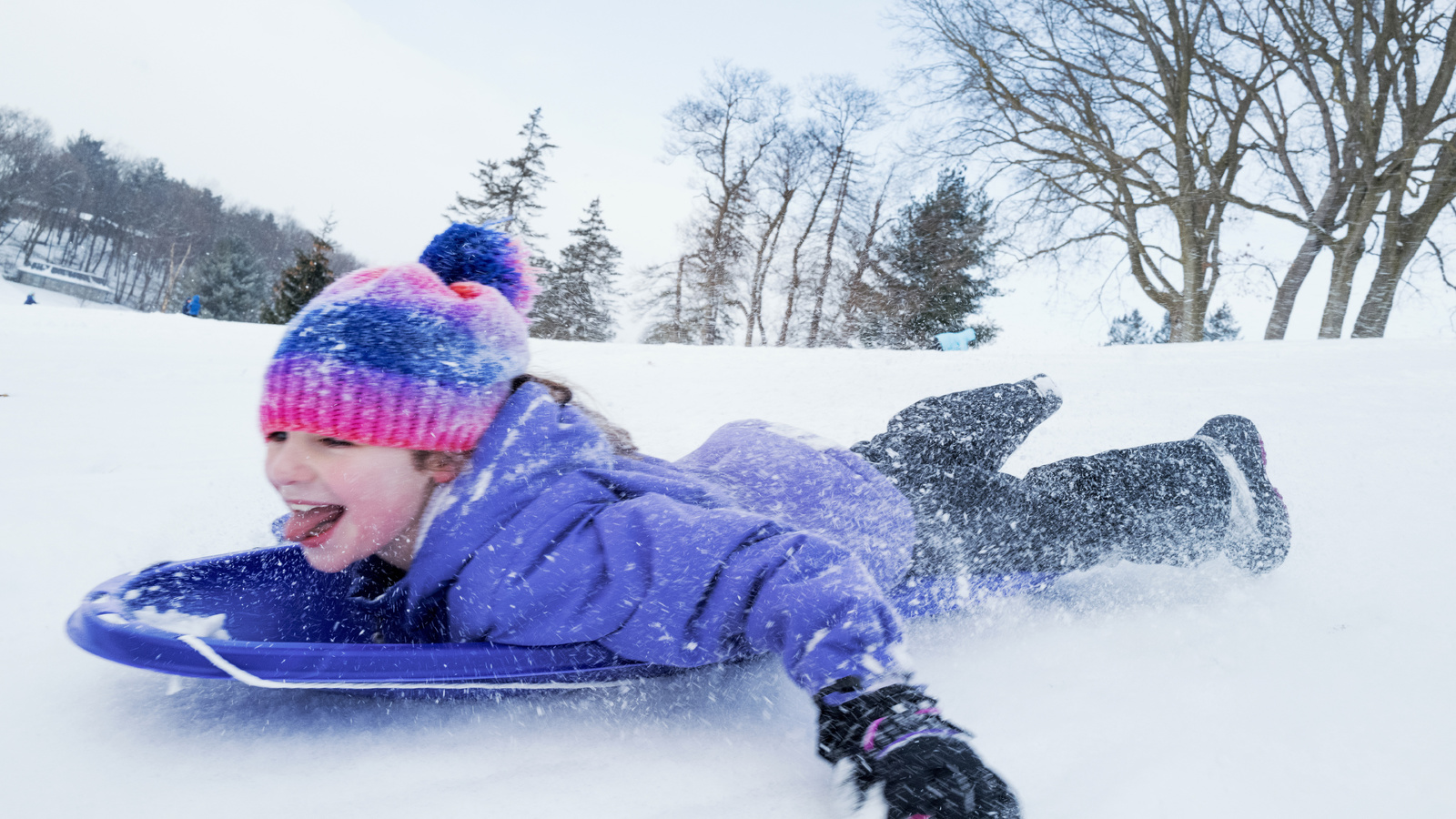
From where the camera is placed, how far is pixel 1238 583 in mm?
1649

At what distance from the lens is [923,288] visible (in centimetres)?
1775

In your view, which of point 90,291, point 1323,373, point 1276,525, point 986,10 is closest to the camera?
point 1276,525

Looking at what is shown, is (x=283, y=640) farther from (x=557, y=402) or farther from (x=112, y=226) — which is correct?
(x=112, y=226)

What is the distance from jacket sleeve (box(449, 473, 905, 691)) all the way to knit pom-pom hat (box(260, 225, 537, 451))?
0.24 metres

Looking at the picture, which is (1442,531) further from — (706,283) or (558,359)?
(706,283)

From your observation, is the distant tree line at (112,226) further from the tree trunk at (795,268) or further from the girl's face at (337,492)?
the girl's face at (337,492)

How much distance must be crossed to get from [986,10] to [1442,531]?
10.9 meters

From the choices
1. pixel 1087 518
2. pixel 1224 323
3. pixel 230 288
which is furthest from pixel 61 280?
pixel 1224 323

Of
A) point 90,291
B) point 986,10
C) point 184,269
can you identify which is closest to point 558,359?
point 986,10

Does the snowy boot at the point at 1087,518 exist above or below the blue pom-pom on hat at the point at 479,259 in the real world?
below

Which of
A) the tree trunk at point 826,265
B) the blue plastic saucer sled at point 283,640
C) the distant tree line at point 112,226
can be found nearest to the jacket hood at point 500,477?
the blue plastic saucer sled at point 283,640

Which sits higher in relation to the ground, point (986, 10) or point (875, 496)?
point (986, 10)

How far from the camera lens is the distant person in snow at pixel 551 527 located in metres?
0.90

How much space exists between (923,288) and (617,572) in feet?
58.0
